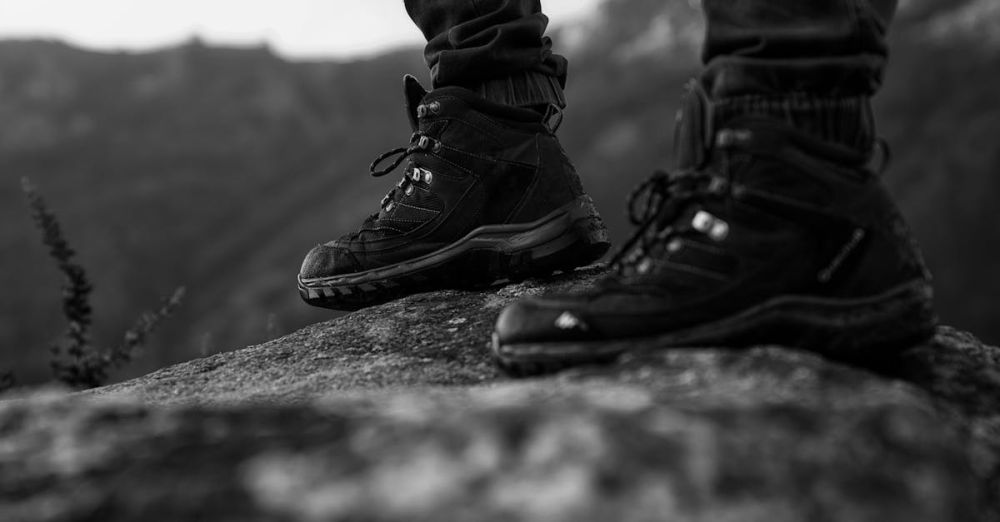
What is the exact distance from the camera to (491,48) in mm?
2520

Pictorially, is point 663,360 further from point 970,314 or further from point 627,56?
point 627,56

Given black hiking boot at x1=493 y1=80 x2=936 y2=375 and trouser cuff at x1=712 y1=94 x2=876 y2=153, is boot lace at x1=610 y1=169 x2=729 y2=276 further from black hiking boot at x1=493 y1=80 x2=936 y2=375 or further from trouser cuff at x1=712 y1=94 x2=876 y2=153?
trouser cuff at x1=712 y1=94 x2=876 y2=153

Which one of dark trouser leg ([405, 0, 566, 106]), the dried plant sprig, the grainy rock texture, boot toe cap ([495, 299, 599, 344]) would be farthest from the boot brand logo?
the dried plant sprig

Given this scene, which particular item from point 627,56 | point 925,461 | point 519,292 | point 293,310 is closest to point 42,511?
point 925,461

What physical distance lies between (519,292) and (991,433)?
143cm

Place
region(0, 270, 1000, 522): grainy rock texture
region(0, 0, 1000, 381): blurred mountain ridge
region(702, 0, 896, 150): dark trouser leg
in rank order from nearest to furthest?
region(0, 270, 1000, 522): grainy rock texture → region(702, 0, 896, 150): dark trouser leg → region(0, 0, 1000, 381): blurred mountain ridge

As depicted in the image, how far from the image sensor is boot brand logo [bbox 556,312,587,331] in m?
1.53

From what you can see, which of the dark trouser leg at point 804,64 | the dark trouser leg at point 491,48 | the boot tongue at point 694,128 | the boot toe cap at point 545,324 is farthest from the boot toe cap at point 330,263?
the dark trouser leg at point 804,64

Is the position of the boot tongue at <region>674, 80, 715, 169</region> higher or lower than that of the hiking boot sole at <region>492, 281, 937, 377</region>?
higher

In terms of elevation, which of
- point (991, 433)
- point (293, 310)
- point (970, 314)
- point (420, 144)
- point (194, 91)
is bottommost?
point (970, 314)

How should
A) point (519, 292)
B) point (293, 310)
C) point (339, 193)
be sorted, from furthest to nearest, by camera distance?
point (339, 193) → point (293, 310) → point (519, 292)

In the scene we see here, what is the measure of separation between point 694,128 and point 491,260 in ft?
3.66

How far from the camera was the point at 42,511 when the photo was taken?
984 millimetres

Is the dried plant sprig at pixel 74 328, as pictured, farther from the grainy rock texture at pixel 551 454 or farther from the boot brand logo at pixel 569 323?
the boot brand logo at pixel 569 323
